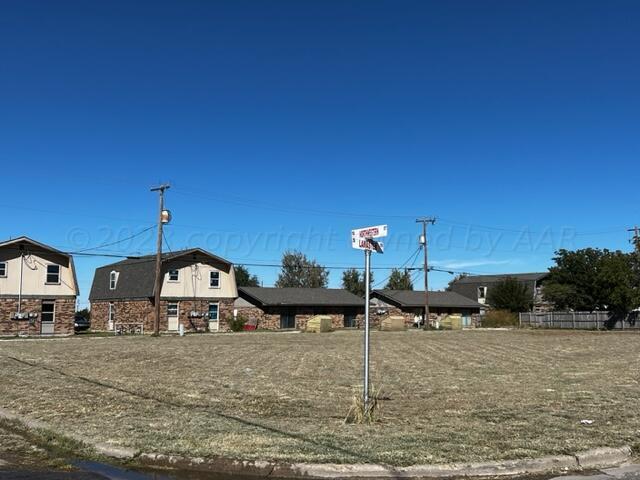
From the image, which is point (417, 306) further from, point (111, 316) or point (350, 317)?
point (111, 316)

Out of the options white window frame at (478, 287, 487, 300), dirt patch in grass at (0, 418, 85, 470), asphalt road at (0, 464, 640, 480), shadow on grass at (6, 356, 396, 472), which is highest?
white window frame at (478, 287, 487, 300)

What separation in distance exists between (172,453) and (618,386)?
10289 mm

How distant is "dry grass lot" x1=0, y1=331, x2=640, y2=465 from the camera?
771cm

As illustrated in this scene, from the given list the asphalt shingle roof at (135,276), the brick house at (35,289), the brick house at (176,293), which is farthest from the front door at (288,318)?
the brick house at (35,289)

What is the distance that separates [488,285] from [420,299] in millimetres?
22062

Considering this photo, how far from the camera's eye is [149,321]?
48812 mm

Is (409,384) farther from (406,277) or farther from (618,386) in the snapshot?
(406,277)

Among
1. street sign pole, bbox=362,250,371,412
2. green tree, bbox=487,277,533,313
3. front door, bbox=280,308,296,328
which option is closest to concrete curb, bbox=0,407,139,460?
street sign pole, bbox=362,250,371,412

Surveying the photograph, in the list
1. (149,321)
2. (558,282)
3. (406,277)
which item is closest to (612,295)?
(558,282)

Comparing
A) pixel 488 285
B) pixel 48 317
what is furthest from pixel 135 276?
pixel 488 285

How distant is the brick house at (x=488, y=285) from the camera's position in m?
82.9

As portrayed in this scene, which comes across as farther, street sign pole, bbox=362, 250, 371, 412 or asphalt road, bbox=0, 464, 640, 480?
street sign pole, bbox=362, 250, 371, 412

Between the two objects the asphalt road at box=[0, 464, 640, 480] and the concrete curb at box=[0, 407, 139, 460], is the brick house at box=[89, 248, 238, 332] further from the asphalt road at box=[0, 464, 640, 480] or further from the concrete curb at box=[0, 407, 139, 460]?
the asphalt road at box=[0, 464, 640, 480]

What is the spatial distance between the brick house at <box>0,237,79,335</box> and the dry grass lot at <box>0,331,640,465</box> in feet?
75.7
